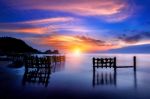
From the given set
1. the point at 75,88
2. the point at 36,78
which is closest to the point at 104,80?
the point at 36,78

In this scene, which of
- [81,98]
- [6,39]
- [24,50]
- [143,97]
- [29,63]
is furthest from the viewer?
[24,50]

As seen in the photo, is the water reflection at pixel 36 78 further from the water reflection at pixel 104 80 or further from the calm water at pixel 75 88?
the water reflection at pixel 104 80

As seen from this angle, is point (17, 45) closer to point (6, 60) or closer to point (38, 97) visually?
point (6, 60)

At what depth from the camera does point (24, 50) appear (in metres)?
76.2

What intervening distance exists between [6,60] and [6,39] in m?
13.0

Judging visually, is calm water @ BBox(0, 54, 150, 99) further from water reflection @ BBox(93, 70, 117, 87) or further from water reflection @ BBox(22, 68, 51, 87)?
water reflection @ BBox(22, 68, 51, 87)

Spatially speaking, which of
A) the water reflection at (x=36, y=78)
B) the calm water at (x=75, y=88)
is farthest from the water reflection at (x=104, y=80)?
the water reflection at (x=36, y=78)

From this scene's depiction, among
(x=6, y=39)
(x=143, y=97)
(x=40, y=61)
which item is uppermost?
(x=6, y=39)

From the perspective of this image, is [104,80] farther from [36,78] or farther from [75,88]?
[75,88]

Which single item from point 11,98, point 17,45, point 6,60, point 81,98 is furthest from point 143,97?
point 17,45

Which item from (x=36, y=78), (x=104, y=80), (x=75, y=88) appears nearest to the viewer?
(x=75, y=88)

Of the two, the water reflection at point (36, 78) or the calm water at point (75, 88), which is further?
the water reflection at point (36, 78)

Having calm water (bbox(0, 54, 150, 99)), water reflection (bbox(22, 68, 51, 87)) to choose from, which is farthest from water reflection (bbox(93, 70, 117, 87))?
water reflection (bbox(22, 68, 51, 87))

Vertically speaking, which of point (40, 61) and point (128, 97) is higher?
point (40, 61)
